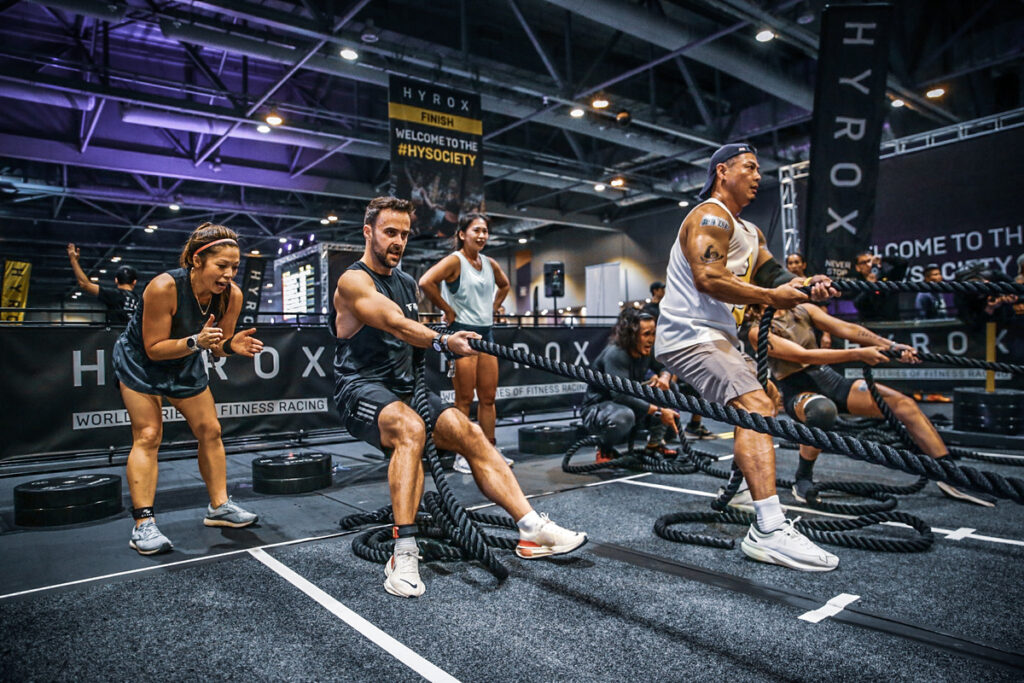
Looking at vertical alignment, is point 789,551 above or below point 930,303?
below

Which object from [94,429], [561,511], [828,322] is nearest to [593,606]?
[561,511]

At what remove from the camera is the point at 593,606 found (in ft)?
7.15

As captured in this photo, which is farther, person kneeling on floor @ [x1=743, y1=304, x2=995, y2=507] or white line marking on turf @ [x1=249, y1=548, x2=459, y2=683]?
person kneeling on floor @ [x1=743, y1=304, x2=995, y2=507]

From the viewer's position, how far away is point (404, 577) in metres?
2.30

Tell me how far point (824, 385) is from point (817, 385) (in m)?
0.04

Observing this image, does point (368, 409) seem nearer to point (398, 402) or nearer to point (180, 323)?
point (398, 402)

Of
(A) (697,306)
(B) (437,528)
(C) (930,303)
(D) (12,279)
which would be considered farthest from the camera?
(D) (12,279)

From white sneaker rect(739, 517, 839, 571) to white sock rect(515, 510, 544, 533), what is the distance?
924mm

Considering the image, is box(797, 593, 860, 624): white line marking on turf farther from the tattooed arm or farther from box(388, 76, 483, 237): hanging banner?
box(388, 76, 483, 237): hanging banner

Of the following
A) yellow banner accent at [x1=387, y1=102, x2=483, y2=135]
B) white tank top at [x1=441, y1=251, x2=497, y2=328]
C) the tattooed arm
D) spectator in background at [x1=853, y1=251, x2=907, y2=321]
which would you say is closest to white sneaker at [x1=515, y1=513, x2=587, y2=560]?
the tattooed arm

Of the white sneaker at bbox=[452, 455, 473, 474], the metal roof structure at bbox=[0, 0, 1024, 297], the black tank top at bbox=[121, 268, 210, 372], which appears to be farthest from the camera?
the metal roof structure at bbox=[0, 0, 1024, 297]

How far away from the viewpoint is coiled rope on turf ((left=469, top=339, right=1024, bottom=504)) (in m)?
1.31

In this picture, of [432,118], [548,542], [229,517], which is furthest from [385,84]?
[548,542]

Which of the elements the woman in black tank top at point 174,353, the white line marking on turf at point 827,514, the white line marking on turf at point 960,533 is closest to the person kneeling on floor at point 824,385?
the white line marking on turf at point 827,514
